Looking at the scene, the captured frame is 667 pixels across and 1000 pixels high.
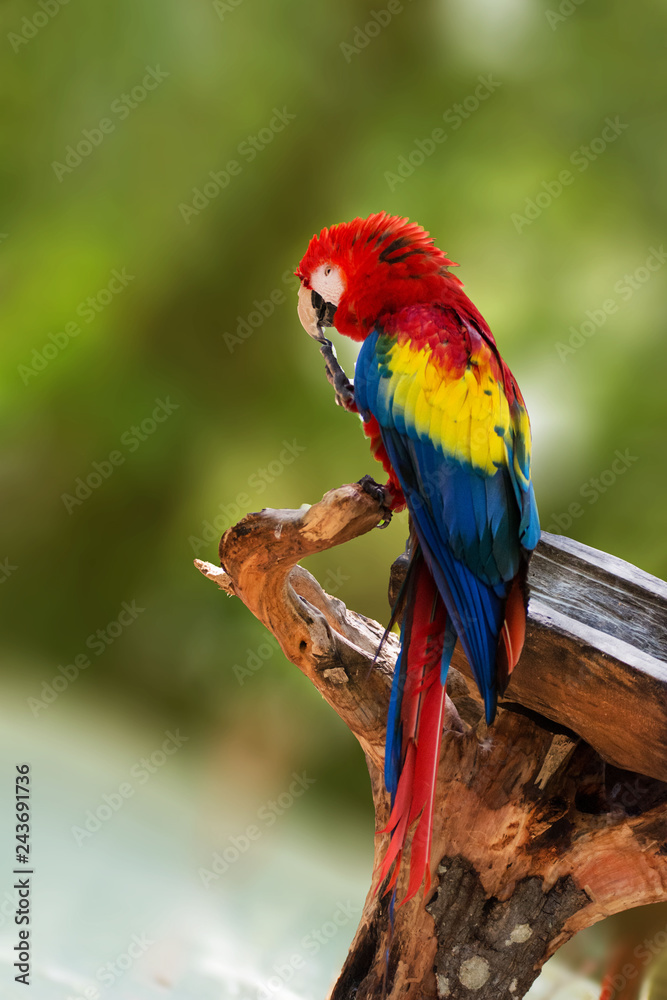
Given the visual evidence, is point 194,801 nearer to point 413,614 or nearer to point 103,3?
point 413,614

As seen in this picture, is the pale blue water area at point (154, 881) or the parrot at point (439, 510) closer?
the parrot at point (439, 510)

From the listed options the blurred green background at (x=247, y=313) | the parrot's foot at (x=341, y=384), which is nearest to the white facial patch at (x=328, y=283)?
the parrot's foot at (x=341, y=384)

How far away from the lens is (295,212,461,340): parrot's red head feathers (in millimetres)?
1239

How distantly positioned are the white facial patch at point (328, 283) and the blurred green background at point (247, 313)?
2.88 feet

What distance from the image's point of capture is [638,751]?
1.10 m

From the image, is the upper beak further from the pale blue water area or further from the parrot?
the pale blue water area

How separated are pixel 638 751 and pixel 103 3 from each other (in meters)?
2.33

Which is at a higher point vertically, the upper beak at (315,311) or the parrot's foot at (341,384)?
the upper beak at (315,311)

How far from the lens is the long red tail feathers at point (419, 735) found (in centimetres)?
104

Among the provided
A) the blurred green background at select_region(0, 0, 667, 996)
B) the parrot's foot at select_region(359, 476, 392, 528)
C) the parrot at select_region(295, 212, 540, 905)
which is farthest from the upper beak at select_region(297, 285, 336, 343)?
the blurred green background at select_region(0, 0, 667, 996)

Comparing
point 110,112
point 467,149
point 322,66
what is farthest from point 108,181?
point 467,149

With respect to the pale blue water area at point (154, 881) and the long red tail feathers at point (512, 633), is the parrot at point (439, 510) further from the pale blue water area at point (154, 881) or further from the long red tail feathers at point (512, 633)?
the pale blue water area at point (154, 881)

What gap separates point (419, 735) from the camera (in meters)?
1.07

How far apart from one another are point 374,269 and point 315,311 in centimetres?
16
